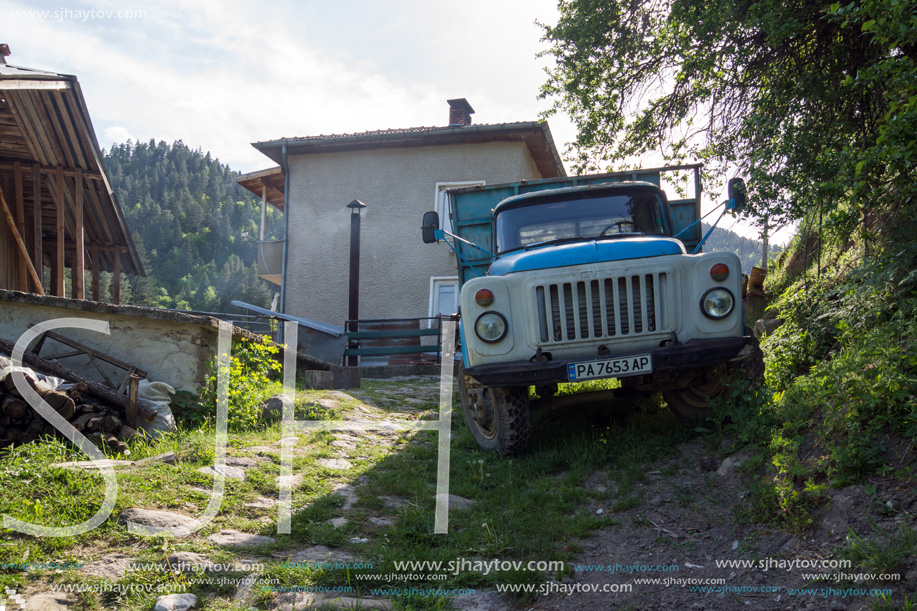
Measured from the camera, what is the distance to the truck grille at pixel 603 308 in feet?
15.5

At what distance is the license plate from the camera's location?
4570 millimetres

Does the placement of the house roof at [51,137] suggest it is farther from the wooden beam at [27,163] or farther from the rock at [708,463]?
the rock at [708,463]

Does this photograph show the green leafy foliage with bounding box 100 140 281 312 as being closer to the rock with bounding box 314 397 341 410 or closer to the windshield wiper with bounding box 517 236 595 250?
the rock with bounding box 314 397 341 410

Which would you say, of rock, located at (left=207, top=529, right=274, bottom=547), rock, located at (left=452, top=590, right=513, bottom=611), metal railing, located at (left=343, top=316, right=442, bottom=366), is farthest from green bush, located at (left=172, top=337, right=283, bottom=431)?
metal railing, located at (left=343, top=316, right=442, bottom=366)

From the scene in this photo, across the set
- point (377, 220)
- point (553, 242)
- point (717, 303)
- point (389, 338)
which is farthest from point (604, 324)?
point (377, 220)

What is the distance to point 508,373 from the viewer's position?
463 centimetres

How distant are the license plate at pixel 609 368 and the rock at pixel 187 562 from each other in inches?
104

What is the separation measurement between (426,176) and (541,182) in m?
9.44

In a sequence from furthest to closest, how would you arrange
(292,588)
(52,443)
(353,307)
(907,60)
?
1. (353,307)
2. (52,443)
3. (907,60)
4. (292,588)

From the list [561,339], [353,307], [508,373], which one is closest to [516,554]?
[508,373]

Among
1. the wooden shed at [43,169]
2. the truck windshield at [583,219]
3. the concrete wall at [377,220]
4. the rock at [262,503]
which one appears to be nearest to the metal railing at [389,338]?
the concrete wall at [377,220]

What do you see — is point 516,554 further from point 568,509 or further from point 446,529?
point 568,509

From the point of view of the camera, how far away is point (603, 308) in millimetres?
4719

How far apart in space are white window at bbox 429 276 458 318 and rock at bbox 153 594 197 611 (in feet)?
42.6
